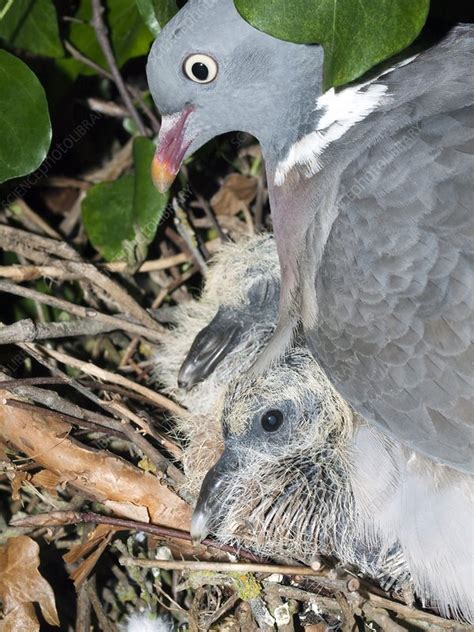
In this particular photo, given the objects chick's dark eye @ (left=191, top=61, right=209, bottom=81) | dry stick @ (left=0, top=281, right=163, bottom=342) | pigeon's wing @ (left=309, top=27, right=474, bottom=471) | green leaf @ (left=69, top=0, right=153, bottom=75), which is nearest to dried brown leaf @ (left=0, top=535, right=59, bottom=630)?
dry stick @ (left=0, top=281, right=163, bottom=342)

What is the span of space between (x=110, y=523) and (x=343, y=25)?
3.48 feet

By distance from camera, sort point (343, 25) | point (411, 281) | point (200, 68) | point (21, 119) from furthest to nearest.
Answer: point (21, 119) < point (200, 68) < point (411, 281) < point (343, 25)

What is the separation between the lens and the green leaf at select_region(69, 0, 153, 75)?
245 centimetres

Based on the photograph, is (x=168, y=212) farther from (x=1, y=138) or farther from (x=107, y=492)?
(x=107, y=492)

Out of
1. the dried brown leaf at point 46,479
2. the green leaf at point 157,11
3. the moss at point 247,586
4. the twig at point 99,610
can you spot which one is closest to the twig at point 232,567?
the moss at point 247,586

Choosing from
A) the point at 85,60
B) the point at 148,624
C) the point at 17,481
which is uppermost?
the point at 85,60

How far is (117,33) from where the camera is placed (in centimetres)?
247

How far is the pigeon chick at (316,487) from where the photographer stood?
6.25ft

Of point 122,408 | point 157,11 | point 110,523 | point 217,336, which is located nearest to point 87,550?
point 110,523

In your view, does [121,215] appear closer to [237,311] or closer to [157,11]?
[237,311]

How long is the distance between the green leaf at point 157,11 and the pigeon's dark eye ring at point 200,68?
25 centimetres

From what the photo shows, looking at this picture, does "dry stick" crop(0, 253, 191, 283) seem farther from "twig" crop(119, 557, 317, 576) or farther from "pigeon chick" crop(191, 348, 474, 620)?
"twig" crop(119, 557, 317, 576)

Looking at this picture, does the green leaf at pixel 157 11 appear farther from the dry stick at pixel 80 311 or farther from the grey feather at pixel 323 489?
the grey feather at pixel 323 489

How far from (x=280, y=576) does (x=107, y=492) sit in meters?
0.40
